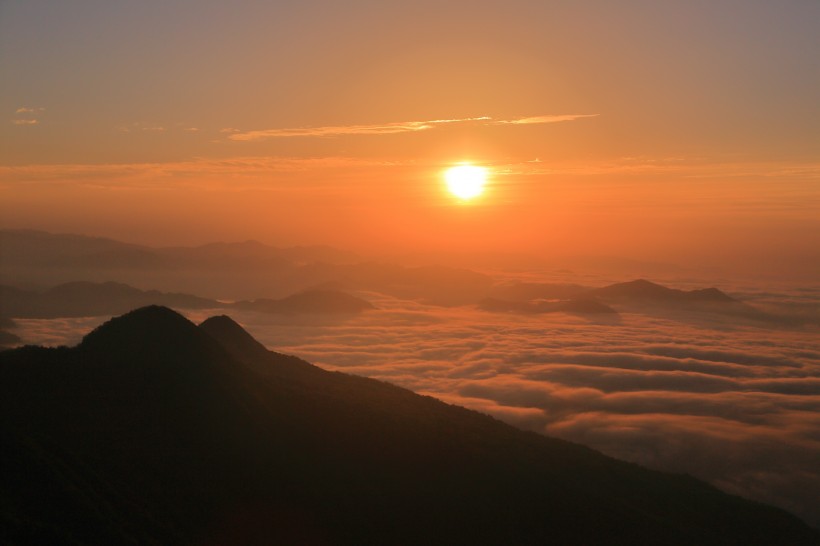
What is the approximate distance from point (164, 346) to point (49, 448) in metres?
13.0

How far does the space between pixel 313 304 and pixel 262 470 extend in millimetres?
154246

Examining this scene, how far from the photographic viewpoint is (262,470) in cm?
3189

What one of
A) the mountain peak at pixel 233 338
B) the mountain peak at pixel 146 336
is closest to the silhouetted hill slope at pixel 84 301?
the mountain peak at pixel 233 338

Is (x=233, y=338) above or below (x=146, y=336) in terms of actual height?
above

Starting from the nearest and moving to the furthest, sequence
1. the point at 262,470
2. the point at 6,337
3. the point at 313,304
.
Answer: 1. the point at 262,470
2. the point at 6,337
3. the point at 313,304

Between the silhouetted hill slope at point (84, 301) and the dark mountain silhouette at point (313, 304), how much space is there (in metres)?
16.6

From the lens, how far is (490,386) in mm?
96375

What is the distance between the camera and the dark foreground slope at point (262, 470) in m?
25.4

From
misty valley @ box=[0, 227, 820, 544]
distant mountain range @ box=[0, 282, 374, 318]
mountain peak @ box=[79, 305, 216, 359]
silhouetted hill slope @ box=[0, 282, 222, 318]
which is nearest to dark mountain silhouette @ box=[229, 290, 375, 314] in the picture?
distant mountain range @ box=[0, 282, 374, 318]

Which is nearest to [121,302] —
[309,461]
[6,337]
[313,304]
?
→ [313,304]

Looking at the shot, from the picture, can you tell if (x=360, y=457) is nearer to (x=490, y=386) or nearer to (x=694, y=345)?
(x=490, y=386)

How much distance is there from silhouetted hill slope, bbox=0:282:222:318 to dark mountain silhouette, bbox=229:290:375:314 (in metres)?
16.6

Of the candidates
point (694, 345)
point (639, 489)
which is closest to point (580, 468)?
point (639, 489)

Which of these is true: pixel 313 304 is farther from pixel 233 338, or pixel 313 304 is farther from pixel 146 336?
pixel 146 336
